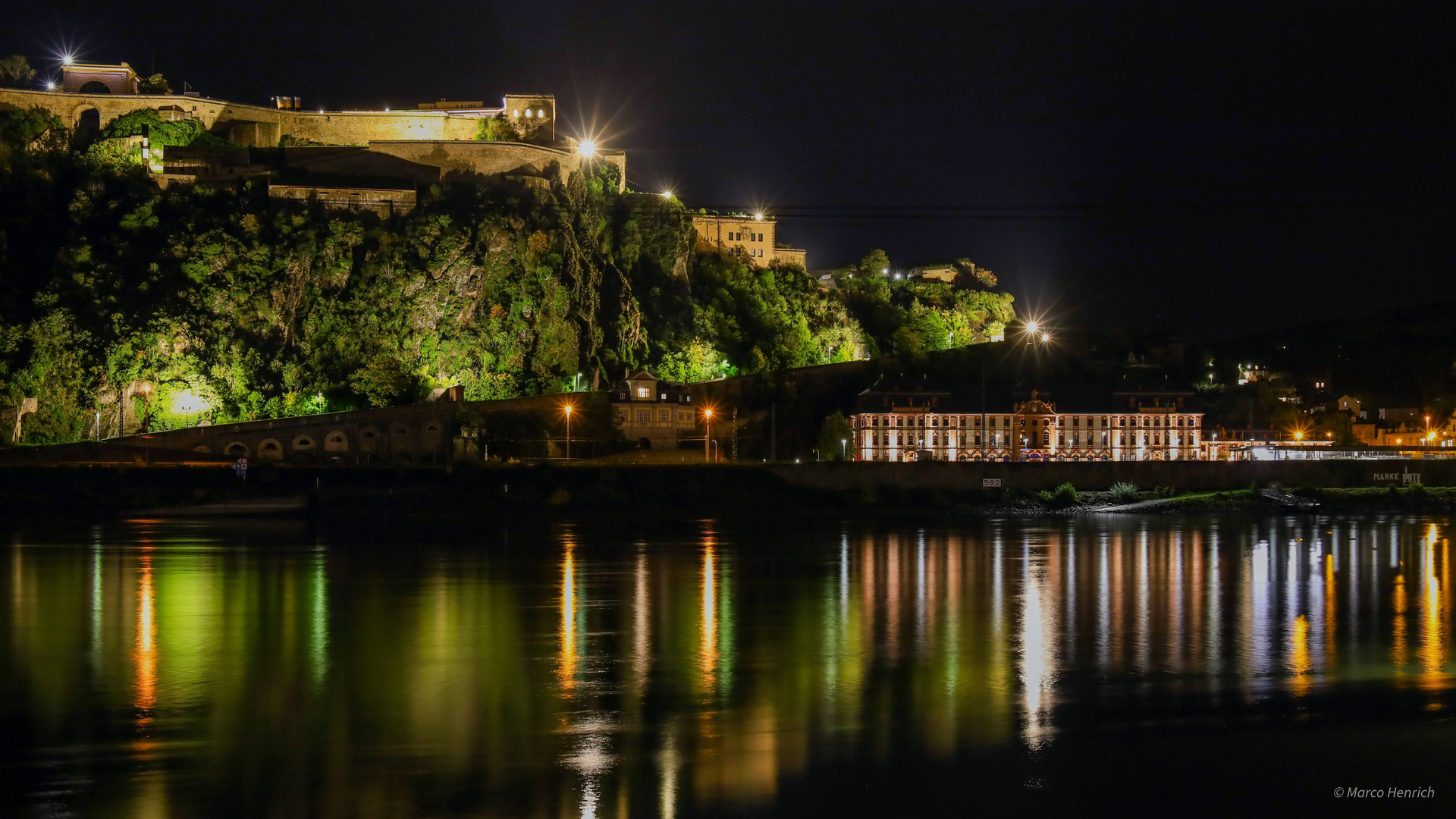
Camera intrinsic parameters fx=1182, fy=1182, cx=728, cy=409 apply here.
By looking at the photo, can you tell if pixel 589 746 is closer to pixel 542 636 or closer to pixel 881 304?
pixel 542 636

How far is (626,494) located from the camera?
47.0 meters

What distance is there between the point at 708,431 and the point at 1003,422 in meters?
21.7

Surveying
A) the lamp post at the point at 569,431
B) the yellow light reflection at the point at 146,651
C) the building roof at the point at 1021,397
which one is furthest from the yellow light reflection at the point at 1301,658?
the building roof at the point at 1021,397

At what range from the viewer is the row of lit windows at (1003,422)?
7069 centimetres

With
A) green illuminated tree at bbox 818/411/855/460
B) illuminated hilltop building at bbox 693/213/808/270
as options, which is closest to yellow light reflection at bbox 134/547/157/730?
green illuminated tree at bbox 818/411/855/460

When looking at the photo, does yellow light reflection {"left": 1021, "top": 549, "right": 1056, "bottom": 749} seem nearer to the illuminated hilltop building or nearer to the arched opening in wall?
the arched opening in wall

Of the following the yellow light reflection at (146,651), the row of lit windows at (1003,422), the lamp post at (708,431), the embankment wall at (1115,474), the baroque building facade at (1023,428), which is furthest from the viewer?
the row of lit windows at (1003,422)

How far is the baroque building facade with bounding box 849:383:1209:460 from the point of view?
70500 millimetres

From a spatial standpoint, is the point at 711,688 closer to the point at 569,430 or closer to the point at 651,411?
the point at 569,430

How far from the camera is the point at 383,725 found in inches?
464

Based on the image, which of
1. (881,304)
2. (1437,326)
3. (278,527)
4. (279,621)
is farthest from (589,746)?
(1437,326)

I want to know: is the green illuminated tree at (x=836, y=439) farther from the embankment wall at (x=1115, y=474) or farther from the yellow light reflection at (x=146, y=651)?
the yellow light reflection at (x=146, y=651)

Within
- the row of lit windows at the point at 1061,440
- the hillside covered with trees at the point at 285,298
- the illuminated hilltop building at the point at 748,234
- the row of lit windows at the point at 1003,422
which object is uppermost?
the illuminated hilltop building at the point at 748,234

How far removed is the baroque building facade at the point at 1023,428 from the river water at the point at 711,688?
43786 millimetres
